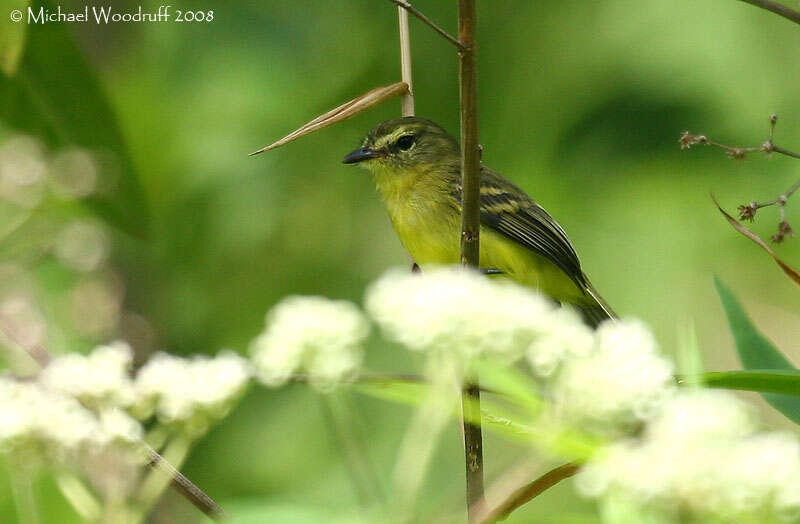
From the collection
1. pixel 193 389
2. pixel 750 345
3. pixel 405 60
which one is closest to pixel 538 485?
pixel 193 389

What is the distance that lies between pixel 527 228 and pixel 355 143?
1182mm

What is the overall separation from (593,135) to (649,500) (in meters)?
3.92

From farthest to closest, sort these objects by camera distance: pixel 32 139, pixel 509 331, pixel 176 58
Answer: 1. pixel 176 58
2. pixel 32 139
3. pixel 509 331

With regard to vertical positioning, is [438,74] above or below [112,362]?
above

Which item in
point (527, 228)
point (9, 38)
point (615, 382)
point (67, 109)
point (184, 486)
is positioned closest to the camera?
point (615, 382)

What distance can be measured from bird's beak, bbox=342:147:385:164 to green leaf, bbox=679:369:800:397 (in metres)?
2.52

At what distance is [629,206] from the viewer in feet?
14.2

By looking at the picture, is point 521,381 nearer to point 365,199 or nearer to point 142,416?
point 142,416

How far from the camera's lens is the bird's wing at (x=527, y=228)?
361 cm

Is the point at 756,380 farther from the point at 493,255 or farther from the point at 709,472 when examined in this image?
the point at 493,255

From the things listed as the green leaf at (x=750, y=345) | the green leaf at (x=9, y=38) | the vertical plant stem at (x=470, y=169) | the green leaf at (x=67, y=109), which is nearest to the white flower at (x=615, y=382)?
the vertical plant stem at (x=470, y=169)

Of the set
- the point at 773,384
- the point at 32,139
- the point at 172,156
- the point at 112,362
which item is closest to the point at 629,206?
the point at 172,156

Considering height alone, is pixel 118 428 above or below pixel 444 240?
below

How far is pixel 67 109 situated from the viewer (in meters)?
2.99
